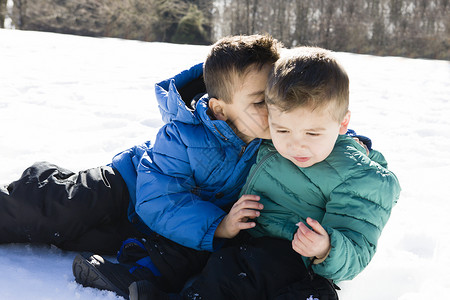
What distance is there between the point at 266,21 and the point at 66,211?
492 inches

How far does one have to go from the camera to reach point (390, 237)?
1926mm

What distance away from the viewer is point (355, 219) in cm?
139

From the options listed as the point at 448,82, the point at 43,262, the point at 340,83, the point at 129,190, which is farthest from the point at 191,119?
the point at 448,82

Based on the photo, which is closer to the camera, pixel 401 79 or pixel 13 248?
pixel 13 248

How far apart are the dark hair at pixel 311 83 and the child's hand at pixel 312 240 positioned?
364mm

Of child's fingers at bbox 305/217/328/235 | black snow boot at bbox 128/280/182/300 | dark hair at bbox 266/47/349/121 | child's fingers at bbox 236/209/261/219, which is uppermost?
dark hair at bbox 266/47/349/121

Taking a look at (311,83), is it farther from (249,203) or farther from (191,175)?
(191,175)

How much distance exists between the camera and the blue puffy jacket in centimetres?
164

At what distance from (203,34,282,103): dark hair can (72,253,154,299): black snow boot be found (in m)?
0.73

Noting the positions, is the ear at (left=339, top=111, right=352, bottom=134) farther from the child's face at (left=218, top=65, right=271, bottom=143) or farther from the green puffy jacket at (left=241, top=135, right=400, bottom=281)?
the child's face at (left=218, top=65, right=271, bottom=143)

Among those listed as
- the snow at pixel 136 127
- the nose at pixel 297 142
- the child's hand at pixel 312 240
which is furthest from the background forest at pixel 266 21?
the child's hand at pixel 312 240

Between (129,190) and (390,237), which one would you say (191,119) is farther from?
(390,237)

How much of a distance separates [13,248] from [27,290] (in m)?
0.38

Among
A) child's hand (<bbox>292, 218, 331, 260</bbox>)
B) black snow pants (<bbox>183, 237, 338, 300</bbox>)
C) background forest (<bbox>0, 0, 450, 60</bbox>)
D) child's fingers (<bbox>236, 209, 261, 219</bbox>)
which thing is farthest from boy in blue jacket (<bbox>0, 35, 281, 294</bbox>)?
background forest (<bbox>0, 0, 450, 60</bbox>)
